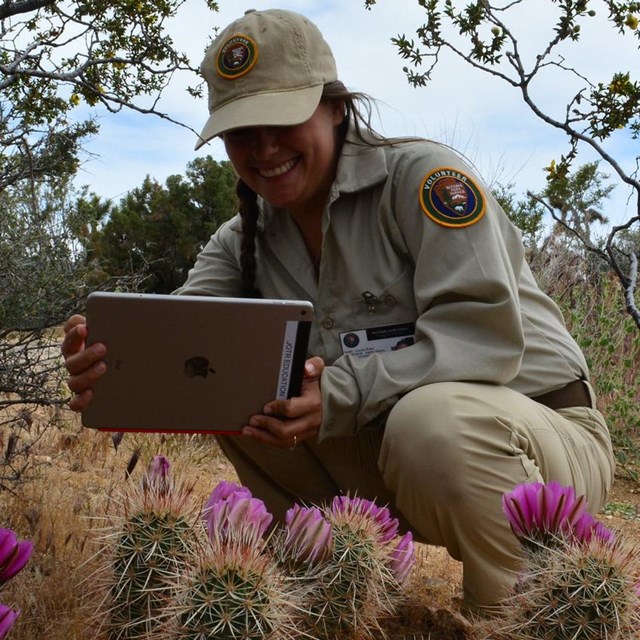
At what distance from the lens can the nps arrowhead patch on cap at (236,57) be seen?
2434 millimetres

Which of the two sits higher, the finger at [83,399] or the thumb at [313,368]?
the thumb at [313,368]

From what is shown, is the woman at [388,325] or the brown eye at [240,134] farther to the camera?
the brown eye at [240,134]

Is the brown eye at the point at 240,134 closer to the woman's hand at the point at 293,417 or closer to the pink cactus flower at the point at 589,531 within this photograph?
the woman's hand at the point at 293,417

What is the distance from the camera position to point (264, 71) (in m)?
2.42

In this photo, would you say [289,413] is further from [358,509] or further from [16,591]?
[16,591]

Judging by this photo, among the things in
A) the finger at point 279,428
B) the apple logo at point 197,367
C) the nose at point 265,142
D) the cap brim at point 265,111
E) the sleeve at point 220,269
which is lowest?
the finger at point 279,428

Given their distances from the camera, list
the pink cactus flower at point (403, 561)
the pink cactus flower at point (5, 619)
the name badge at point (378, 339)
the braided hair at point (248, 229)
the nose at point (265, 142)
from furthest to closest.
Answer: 1. the braided hair at point (248, 229)
2. the name badge at point (378, 339)
3. the nose at point (265, 142)
4. the pink cactus flower at point (403, 561)
5. the pink cactus flower at point (5, 619)

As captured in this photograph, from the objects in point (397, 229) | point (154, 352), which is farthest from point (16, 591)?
point (397, 229)

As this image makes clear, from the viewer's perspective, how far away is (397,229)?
2.53 meters

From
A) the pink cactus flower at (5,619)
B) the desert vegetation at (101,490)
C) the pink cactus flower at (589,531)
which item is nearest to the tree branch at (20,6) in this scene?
the desert vegetation at (101,490)

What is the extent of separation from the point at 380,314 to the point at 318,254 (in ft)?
0.97

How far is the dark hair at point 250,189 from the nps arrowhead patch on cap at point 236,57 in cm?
22

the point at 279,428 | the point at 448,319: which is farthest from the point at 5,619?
the point at 448,319

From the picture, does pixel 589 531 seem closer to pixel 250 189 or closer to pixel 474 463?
pixel 474 463
